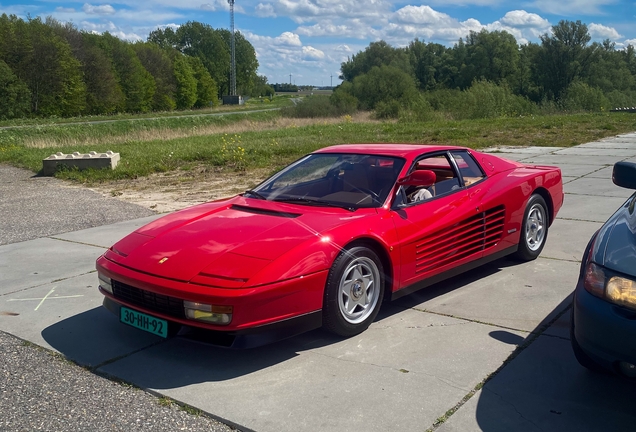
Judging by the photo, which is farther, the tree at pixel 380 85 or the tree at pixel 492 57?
the tree at pixel 492 57

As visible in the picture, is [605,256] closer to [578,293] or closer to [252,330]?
[578,293]

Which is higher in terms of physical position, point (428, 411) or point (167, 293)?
point (167, 293)

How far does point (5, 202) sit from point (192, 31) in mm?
120705

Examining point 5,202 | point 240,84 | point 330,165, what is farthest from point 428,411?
point 240,84

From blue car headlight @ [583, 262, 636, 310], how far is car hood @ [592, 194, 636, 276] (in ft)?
0.12

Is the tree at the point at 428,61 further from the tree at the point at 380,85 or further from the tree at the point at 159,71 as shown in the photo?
the tree at the point at 159,71

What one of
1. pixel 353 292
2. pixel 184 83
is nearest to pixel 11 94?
pixel 184 83

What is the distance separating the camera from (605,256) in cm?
322

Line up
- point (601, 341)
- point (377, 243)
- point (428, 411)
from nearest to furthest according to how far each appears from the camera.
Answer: point (601, 341) → point (428, 411) → point (377, 243)

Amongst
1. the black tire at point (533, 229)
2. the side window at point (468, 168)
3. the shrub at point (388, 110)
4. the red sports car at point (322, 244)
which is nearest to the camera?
the red sports car at point (322, 244)

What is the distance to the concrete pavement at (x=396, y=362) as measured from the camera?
3166 mm

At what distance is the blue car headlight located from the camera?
9.65 ft

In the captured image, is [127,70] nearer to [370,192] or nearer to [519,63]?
[519,63]

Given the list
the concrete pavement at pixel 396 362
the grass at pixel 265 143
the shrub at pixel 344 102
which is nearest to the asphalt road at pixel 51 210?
the grass at pixel 265 143
